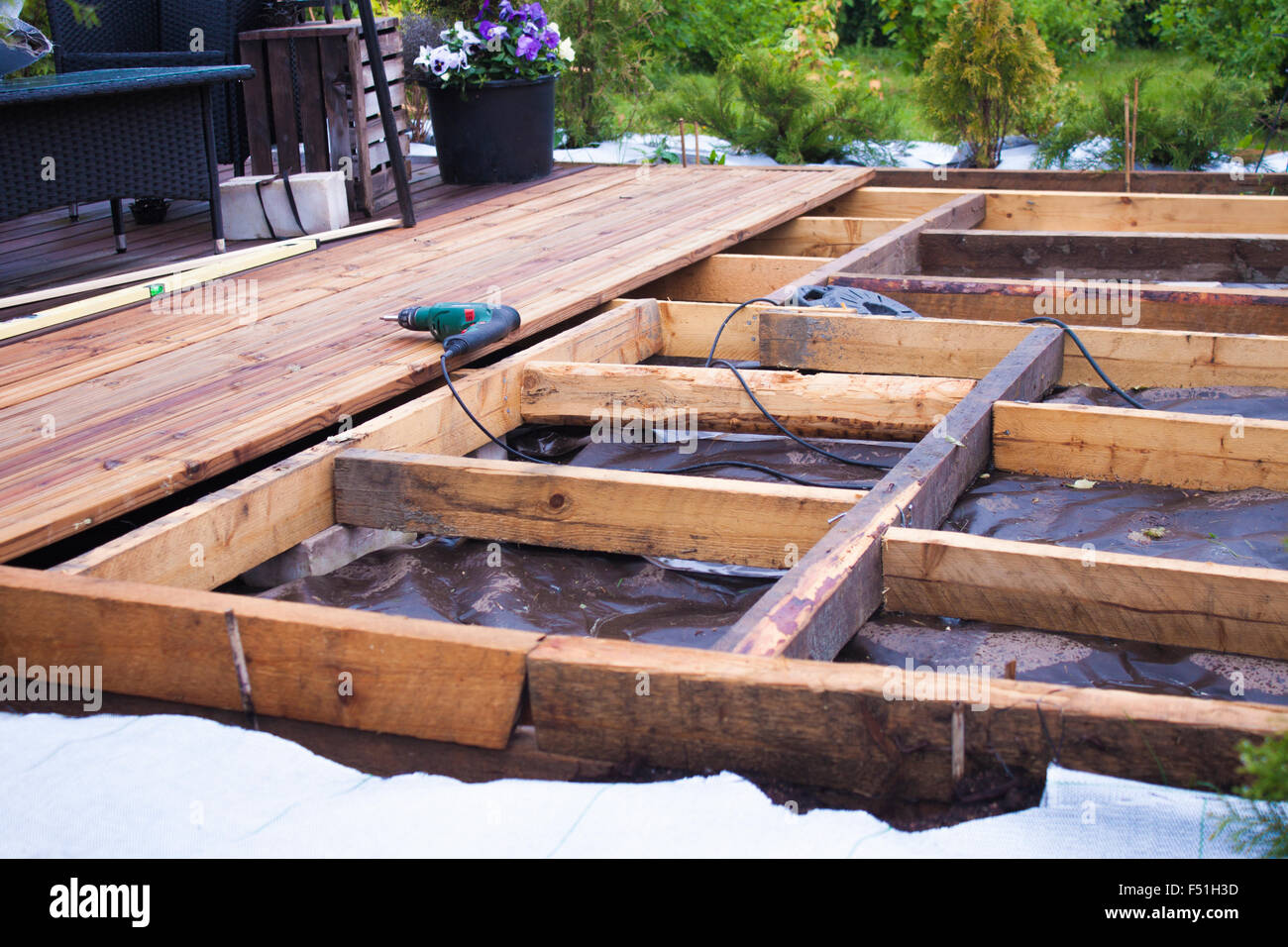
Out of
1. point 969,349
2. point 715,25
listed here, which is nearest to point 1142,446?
point 969,349

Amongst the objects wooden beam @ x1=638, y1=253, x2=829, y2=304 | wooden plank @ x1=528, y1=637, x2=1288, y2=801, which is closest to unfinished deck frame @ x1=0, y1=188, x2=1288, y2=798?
wooden plank @ x1=528, y1=637, x2=1288, y2=801

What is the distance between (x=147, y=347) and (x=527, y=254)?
1393 mm

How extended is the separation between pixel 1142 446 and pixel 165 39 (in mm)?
4652

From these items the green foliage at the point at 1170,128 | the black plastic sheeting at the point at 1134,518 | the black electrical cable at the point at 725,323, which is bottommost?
the black plastic sheeting at the point at 1134,518

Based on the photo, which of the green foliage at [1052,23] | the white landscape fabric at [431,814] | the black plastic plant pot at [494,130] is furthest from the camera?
the green foliage at [1052,23]

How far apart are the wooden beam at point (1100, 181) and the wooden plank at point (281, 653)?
4.58m

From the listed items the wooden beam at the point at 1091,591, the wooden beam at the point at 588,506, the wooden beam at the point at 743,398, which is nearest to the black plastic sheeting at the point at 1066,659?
the wooden beam at the point at 1091,591

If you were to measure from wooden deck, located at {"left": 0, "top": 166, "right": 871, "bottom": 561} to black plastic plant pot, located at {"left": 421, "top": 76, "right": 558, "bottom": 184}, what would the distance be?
0.33 m

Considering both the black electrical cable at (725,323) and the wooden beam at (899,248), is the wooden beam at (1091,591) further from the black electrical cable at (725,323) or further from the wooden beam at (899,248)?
the wooden beam at (899,248)

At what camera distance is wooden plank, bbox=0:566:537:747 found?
159 cm

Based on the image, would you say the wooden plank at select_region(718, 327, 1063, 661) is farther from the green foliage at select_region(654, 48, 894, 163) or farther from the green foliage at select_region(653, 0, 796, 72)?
the green foliage at select_region(653, 0, 796, 72)

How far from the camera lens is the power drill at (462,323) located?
2.92 m

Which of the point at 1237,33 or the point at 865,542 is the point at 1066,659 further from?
the point at 1237,33

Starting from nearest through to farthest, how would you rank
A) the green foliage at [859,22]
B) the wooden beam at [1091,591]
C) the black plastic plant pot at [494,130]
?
the wooden beam at [1091,591] → the black plastic plant pot at [494,130] → the green foliage at [859,22]
